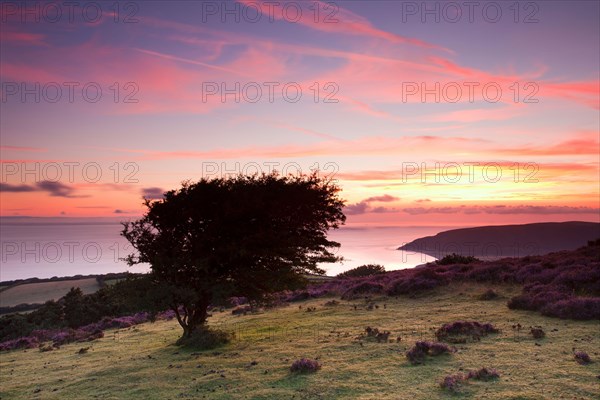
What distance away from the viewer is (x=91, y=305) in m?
50.3

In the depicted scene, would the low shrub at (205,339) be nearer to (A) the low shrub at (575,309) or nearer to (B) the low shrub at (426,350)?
(B) the low shrub at (426,350)

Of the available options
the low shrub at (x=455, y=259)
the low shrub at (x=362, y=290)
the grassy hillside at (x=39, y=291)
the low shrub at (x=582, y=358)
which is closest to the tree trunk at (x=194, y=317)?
the low shrub at (x=362, y=290)

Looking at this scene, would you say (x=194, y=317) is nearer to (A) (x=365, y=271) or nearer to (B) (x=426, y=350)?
(B) (x=426, y=350)

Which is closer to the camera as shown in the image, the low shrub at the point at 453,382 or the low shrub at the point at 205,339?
the low shrub at the point at 453,382

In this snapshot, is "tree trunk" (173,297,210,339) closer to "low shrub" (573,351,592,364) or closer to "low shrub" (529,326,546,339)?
"low shrub" (529,326,546,339)

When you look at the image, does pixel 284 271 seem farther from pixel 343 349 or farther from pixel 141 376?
pixel 141 376

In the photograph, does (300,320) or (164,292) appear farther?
(300,320)

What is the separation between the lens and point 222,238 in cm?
2541

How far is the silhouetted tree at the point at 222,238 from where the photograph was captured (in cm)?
2472

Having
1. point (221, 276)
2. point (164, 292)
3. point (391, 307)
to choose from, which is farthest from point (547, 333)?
point (164, 292)

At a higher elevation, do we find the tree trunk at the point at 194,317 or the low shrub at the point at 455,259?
the low shrub at the point at 455,259

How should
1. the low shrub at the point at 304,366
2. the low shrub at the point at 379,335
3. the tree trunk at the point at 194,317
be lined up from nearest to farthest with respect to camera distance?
1. the low shrub at the point at 304,366
2. the low shrub at the point at 379,335
3. the tree trunk at the point at 194,317

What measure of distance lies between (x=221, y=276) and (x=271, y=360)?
7.89m

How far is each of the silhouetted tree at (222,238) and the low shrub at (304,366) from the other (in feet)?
26.9
